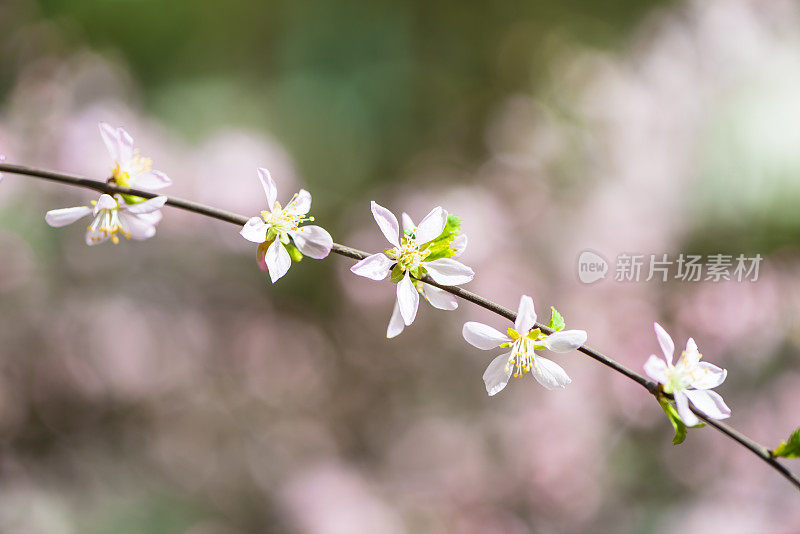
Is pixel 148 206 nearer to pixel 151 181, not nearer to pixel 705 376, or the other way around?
pixel 151 181

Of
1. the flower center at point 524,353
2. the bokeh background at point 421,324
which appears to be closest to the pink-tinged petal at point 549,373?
the flower center at point 524,353

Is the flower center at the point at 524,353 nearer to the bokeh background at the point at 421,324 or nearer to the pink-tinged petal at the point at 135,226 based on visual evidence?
the pink-tinged petal at the point at 135,226

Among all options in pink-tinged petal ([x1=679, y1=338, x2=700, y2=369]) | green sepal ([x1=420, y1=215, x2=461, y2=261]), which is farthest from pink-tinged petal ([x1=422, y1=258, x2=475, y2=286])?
pink-tinged petal ([x1=679, y1=338, x2=700, y2=369])

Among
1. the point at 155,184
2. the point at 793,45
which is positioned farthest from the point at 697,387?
the point at 793,45

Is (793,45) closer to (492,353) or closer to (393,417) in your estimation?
(492,353)

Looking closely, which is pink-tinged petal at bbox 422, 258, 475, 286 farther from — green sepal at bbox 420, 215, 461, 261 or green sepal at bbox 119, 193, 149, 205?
green sepal at bbox 119, 193, 149, 205

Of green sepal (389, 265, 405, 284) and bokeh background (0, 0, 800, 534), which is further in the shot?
bokeh background (0, 0, 800, 534)
